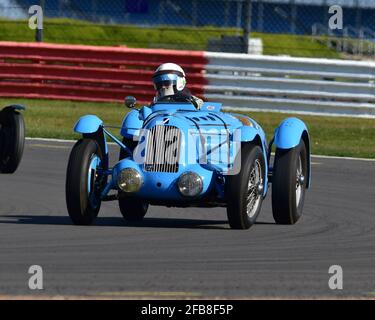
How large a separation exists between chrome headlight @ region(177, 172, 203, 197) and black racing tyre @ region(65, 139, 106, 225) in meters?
0.79

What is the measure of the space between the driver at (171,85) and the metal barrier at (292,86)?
1085 centimetres

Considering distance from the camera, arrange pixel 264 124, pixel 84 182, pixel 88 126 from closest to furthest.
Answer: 1. pixel 84 182
2. pixel 88 126
3. pixel 264 124

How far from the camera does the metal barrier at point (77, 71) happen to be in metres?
23.1

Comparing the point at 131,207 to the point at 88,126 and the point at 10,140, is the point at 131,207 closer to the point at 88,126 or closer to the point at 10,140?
the point at 88,126

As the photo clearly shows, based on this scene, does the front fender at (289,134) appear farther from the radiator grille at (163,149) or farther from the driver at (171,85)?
the radiator grille at (163,149)

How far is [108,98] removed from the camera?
76.4 ft

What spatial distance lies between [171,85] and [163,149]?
1.13 meters

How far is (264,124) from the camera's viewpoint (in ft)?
69.4

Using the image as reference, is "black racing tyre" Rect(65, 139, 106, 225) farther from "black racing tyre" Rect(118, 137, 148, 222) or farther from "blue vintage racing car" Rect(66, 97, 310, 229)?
"black racing tyre" Rect(118, 137, 148, 222)

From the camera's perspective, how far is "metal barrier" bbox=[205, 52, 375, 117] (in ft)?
72.4

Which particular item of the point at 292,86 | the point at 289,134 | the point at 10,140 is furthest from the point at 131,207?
the point at 292,86

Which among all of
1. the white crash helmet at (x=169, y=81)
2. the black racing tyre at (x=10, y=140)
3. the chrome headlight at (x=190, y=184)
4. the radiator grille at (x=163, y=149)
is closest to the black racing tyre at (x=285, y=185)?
the chrome headlight at (x=190, y=184)
